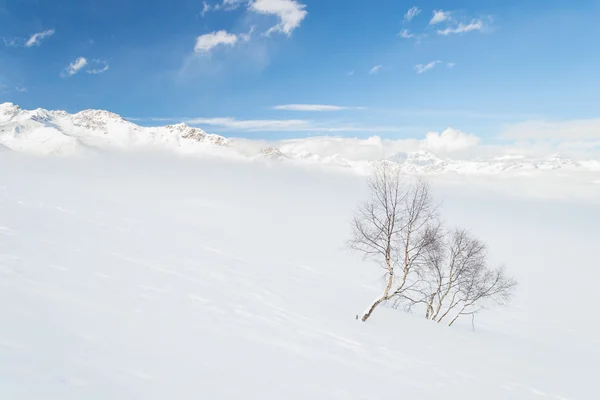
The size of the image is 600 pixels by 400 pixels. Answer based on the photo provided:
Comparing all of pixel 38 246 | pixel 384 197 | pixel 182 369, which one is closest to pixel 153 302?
pixel 182 369

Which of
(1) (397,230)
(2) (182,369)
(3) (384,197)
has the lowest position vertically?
(2) (182,369)

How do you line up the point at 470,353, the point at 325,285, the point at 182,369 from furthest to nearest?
the point at 325,285 < the point at 470,353 < the point at 182,369

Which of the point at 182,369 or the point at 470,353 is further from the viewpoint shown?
the point at 470,353

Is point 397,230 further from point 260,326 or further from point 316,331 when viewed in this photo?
point 260,326

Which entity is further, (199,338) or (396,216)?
(396,216)

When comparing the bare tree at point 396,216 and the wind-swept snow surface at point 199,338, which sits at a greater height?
the bare tree at point 396,216

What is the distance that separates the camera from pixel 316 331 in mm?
13984

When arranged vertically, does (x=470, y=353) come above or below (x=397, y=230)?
below

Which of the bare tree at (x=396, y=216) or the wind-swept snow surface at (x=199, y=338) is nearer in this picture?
the wind-swept snow surface at (x=199, y=338)

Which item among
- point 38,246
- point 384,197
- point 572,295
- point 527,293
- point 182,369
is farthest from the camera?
point 572,295

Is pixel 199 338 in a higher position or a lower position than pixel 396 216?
lower

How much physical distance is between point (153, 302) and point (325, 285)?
1758 cm

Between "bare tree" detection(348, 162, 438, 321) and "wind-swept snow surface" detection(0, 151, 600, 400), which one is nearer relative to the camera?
"wind-swept snow surface" detection(0, 151, 600, 400)

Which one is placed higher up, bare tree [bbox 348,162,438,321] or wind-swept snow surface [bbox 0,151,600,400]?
bare tree [bbox 348,162,438,321]
